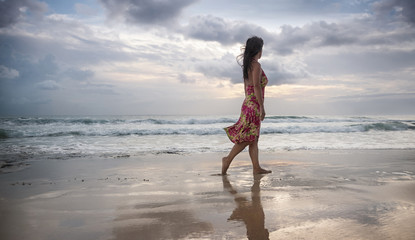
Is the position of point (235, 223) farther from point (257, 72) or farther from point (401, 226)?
point (257, 72)

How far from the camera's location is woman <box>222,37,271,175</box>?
411cm

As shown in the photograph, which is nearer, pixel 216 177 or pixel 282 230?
pixel 282 230

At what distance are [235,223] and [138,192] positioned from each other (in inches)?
54.8

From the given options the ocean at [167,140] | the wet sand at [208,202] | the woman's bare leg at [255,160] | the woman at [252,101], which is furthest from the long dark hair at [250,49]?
the ocean at [167,140]

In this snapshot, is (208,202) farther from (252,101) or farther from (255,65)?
(255,65)

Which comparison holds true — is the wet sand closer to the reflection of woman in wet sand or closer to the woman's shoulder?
the reflection of woman in wet sand

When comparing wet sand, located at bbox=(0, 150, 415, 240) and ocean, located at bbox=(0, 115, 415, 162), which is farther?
ocean, located at bbox=(0, 115, 415, 162)

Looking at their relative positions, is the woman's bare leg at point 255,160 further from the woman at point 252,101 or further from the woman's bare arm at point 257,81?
the woman's bare arm at point 257,81

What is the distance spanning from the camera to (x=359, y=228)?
6.58ft

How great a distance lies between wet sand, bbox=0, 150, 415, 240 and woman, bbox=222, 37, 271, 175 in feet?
1.54

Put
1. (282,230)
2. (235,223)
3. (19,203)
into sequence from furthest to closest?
(19,203), (235,223), (282,230)

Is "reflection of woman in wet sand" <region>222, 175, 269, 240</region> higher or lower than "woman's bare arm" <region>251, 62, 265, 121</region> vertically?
lower

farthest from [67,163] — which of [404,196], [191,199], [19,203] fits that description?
[404,196]

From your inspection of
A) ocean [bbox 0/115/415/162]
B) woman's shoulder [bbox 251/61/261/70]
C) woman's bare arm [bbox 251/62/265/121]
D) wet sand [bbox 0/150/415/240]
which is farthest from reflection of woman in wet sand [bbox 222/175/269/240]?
ocean [bbox 0/115/415/162]
